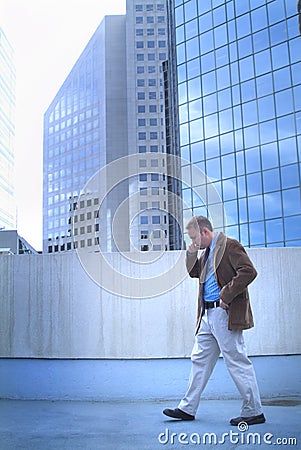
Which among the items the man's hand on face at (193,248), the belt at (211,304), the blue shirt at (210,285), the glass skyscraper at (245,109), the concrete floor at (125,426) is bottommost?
the concrete floor at (125,426)

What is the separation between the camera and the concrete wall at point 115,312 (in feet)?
13.2

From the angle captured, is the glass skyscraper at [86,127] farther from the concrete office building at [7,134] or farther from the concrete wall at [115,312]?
the concrete wall at [115,312]

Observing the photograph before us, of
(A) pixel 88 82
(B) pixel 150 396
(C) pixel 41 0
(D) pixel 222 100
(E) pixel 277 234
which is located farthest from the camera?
(A) pixel 88 82

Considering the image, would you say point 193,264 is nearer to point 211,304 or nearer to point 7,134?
point 211,304

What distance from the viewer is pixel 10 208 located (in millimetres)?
91250

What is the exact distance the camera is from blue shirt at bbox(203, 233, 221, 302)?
296cm

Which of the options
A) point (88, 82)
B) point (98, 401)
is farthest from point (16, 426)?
point (88, 82)

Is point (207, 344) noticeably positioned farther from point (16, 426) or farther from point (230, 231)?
point (230, 231)

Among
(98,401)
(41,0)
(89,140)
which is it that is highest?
(89,140)

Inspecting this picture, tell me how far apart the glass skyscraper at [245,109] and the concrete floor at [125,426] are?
29425mm

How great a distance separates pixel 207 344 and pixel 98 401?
4.38 ft

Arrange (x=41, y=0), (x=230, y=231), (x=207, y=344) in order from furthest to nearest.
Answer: (x=230, y=231)
(x=41, y=0)
(x=207, y=344)

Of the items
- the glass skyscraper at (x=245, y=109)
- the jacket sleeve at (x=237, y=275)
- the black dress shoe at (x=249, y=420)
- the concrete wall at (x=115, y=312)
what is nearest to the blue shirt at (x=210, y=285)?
the jacket sleeve at (x=237, y=275)

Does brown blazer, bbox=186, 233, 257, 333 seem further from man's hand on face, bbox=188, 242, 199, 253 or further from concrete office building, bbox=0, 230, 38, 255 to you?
concrete office building, bbox=0, 230, 38, 255
